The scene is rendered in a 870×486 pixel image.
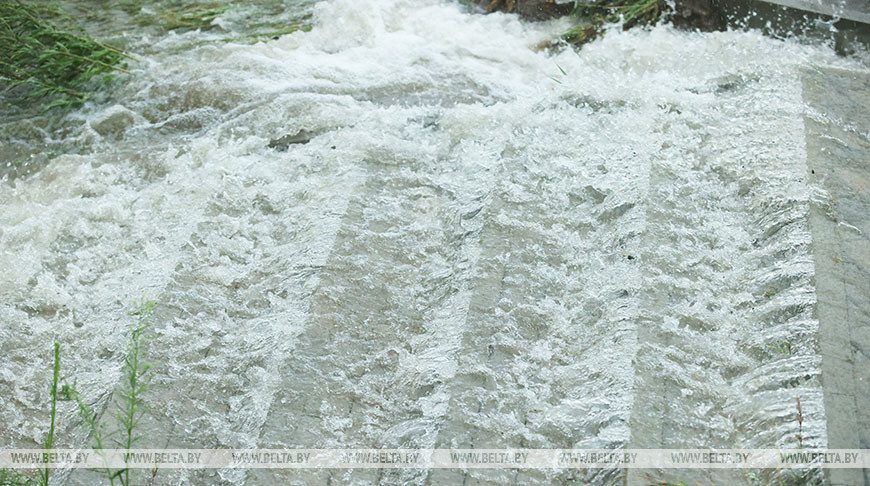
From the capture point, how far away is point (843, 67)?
4.63 m

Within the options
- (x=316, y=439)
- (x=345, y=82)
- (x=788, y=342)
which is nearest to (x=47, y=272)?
(x=316, y=439)

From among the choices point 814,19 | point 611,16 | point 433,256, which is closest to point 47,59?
point 433,256

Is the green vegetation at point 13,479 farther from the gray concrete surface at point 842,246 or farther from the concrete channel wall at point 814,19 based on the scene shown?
the concrete channel wall at point 814,19

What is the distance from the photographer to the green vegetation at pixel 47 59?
4.96m

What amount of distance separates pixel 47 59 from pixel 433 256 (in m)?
3.09

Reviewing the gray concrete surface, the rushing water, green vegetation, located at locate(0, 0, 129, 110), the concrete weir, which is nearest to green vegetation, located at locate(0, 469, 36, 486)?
the rushing water

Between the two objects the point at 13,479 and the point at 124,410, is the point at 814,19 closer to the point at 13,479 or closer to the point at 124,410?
the point at 124,410

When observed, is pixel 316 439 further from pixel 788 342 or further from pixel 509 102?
pixel 509 102

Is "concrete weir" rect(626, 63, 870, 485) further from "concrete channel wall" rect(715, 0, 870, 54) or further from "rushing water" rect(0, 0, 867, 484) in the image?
"concrete channel wall" rect(715, 0, 870, 54)

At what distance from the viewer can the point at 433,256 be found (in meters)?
3.42

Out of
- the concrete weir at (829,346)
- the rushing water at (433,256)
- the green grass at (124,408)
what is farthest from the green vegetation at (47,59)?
the concrete weir at (829,346)

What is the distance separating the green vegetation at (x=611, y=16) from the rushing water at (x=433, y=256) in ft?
1.58

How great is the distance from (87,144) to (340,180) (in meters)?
1.62

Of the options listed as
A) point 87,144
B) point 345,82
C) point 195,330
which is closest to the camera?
point 195,330
